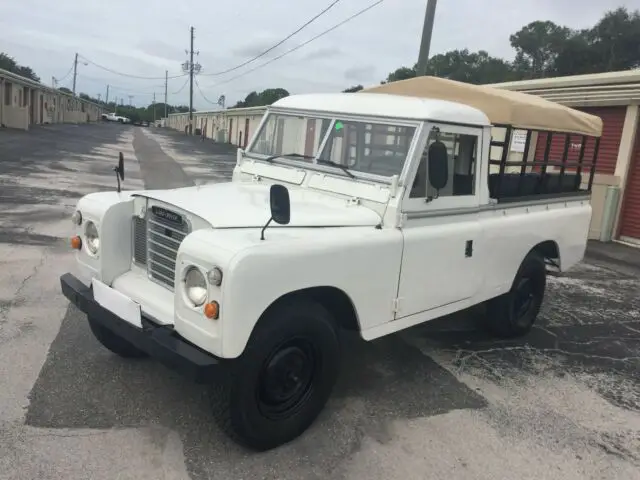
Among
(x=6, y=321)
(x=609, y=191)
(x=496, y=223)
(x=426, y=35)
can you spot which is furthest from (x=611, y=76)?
(x=6, y=321)

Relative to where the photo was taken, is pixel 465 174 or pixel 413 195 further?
pixel 465 174

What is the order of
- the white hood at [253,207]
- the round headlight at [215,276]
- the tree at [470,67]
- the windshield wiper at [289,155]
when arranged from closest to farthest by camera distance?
the round headlight at [215,276]
the white hood at [253,207]
the windshield wiper at [289,155]
the tree at [470,67]

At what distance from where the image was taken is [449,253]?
13.5 ft

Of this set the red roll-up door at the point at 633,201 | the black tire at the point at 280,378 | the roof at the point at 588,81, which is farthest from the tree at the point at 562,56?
the black tire at the point at 280,378

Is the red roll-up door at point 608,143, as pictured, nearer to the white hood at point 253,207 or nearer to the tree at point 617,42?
the white hood at point 253,207

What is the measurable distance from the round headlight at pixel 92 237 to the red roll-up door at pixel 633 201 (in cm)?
1120

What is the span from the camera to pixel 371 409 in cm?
379

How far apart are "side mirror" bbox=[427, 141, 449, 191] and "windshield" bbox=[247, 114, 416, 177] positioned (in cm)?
18

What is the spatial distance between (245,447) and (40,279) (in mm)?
3816

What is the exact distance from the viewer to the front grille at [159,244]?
332 centimetres

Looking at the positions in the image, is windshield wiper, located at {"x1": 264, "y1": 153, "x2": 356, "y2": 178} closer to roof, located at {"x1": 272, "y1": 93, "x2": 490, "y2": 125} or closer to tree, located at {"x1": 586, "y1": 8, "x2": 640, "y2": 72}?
roof, located at {"x1": 272, "y1": 93, "x2": 490, "y2": 125}

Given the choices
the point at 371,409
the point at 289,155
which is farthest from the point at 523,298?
the point at 289,155

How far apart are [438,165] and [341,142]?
83 centimetres

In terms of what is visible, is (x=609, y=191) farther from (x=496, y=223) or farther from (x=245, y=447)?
(x=245, y=447)
